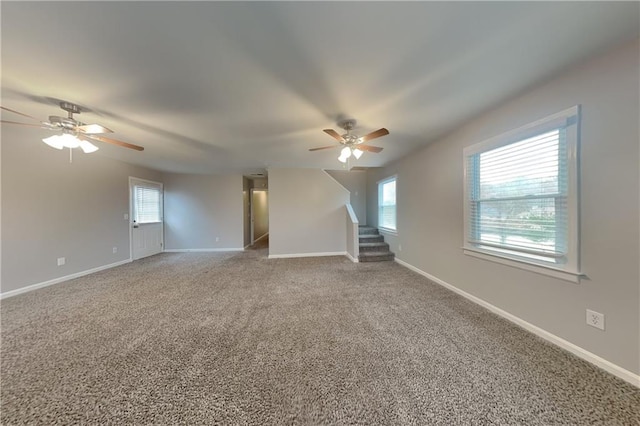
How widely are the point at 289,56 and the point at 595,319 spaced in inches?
122

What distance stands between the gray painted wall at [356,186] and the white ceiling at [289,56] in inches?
162

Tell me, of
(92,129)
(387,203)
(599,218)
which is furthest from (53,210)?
(599,218)

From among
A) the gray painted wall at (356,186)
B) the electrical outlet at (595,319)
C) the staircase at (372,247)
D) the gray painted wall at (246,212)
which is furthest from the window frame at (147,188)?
the electrical outlet at (595,319)

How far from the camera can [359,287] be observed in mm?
3359

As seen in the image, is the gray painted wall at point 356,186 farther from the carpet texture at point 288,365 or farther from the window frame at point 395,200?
the carpet texture at point 288,365

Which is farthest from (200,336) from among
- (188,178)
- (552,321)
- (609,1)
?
(188,178)

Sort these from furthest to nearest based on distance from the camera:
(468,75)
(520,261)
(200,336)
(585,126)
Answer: (520,261) → (200,336) → (468,75) → (585,126)

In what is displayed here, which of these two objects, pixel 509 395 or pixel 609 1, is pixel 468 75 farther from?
pixel 509 395

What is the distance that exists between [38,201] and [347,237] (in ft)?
18.6

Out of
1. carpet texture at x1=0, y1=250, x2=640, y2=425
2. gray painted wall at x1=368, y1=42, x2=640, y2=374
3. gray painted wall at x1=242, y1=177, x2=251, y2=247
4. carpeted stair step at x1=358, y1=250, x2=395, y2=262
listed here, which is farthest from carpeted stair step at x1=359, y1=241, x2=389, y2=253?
gray painted wall at x1=242, y1=177, x2=251, y2=247

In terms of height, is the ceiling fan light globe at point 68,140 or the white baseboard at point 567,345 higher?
the ceiling fan light globe at point 68,140

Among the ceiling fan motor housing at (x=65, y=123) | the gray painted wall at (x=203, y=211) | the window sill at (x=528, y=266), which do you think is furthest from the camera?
the gray painted wall at (x=203, y=211)

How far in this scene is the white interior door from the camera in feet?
17.3

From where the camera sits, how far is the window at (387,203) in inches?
205
